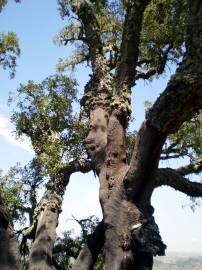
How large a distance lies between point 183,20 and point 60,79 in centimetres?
734

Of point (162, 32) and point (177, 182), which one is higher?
point (162, 32)

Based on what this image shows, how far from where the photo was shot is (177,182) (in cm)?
1388

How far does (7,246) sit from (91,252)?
3063mm

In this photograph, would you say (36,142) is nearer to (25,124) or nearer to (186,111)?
(25,124)

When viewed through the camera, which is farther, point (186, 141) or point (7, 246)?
point (186, 141)

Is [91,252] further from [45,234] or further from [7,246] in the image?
[7,246]

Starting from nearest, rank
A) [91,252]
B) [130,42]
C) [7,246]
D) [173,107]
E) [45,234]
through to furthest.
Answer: [173,107], [7,246], [91,252], [130,42], [45,234]

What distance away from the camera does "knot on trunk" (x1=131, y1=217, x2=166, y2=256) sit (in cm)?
895

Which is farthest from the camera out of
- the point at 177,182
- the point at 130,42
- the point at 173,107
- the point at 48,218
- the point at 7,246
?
the point at 177,182

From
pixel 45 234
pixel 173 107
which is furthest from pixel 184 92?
pixel 45 234

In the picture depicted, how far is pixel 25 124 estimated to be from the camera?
17.2m

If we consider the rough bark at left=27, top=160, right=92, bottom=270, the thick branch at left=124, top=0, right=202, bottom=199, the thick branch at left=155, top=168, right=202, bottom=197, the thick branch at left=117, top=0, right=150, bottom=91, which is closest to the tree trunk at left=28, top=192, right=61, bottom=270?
the rough bark at left=27, top=160, right=92, bottom=270

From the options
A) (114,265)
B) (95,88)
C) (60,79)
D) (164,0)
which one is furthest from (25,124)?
(114,265)

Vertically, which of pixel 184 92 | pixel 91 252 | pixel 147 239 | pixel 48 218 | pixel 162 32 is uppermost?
pixel 162 32
